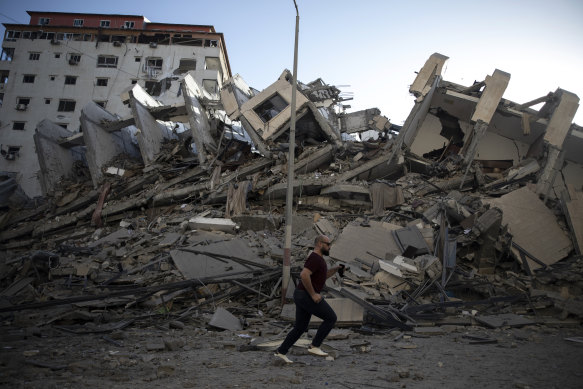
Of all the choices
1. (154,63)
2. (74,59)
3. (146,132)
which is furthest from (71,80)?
(146,132)

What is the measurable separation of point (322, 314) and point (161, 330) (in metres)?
3.37

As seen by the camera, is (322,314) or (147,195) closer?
(322,314)

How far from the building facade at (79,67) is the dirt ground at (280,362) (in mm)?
32653

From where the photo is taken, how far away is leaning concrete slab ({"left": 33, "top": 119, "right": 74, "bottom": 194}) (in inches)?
833

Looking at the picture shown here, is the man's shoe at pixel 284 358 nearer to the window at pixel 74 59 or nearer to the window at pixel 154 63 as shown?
the window at pixel 154 63

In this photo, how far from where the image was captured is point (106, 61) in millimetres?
37750

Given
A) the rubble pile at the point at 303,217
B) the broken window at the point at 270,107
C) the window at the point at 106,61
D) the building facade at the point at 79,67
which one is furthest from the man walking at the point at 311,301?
the window at the point at 106,61

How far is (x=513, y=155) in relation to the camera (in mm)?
16969

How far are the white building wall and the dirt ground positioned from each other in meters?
33.8

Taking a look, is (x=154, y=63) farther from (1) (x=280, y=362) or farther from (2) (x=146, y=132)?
(1) (x=280, y=362)

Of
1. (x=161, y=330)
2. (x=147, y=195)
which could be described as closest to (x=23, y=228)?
(x=147, y=195)

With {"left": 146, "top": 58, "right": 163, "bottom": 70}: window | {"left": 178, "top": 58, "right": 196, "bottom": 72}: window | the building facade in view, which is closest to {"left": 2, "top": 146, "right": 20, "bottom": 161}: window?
the building facade

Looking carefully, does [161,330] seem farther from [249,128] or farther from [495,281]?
[249,128]

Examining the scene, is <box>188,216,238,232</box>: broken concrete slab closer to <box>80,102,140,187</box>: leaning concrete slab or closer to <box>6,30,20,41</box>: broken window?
<box>80,102,140,187</box>: leaning concrete slab
